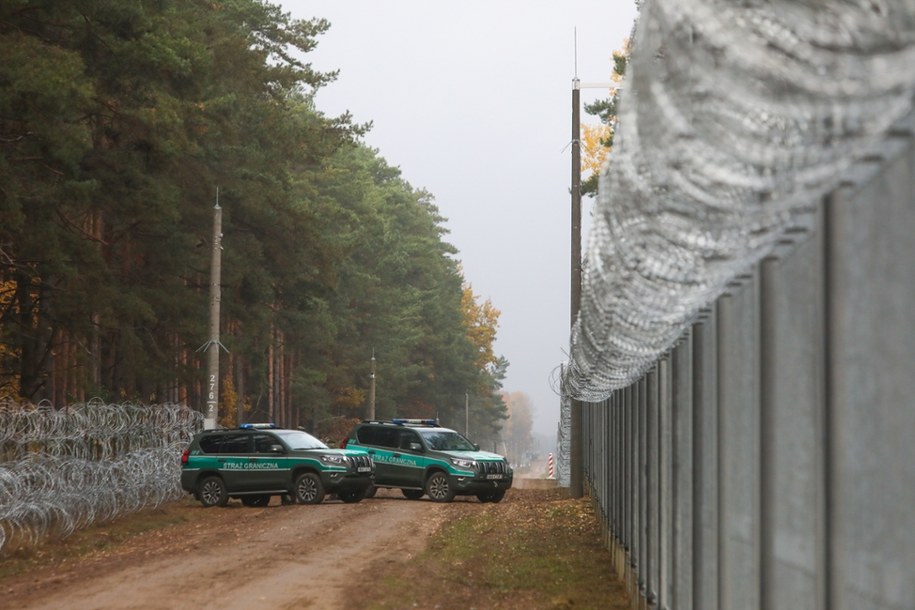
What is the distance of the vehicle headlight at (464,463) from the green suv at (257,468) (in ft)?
9.87

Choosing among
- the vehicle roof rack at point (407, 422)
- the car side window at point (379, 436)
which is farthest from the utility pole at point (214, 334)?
the vehicle roof rack at point (407, 422)

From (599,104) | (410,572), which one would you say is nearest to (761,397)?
(410,572)

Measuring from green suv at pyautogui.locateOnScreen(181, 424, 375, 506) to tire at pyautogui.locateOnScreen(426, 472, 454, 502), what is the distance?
2871 mm

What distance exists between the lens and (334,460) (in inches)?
1095

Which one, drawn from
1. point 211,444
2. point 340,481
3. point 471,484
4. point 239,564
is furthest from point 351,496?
point 239,564

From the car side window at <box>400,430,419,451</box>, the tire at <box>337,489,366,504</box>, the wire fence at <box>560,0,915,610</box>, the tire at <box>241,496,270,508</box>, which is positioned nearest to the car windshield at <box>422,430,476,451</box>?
the car side window at <box>400,430,419,451</box>

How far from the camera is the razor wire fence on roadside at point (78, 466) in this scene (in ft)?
58.7

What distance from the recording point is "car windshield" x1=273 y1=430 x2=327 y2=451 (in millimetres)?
28094

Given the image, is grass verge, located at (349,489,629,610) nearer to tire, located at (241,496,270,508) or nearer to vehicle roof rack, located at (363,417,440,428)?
tire, located at (241,496,270,508)

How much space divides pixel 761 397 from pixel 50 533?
15675mm

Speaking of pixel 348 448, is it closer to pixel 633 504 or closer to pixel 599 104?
pixel 633 504

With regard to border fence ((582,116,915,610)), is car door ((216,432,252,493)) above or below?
below

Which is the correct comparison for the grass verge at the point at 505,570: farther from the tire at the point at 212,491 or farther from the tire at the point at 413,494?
the tire at the point at 413,494

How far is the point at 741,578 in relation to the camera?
5.39m
